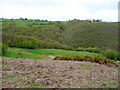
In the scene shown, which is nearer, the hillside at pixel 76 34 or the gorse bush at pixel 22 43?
the gorse bush at pixel 22 43

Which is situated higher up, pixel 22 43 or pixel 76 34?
pixel 76 34

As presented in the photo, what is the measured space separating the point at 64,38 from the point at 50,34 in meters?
8.05

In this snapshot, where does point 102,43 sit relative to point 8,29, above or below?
below

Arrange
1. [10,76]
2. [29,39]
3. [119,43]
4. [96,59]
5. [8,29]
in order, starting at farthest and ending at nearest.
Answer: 1. [8,29]
2. [119,43]
3. [29,39]
4. [96,59]
5. [10,76]

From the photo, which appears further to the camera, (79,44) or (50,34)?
(50,34)

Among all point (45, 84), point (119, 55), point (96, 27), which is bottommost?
point (119, 55)

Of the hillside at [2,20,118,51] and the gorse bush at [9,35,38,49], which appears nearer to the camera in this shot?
the gorse bush at [9,35,38,49]

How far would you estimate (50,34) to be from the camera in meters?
91.0

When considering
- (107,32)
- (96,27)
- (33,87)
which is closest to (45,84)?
(33,87)

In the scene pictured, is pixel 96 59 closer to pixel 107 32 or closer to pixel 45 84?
pixel 45 84

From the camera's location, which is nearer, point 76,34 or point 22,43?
point 22,43

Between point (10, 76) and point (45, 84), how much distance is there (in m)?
2.60

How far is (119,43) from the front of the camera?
247 ft

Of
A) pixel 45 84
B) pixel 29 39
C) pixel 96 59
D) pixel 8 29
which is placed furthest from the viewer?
pixel 8 29
